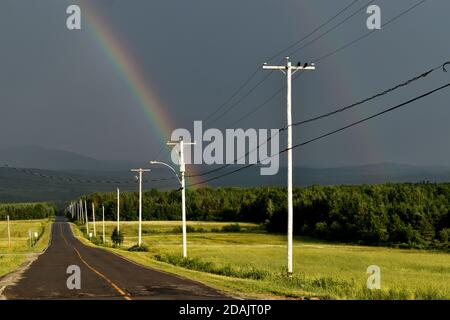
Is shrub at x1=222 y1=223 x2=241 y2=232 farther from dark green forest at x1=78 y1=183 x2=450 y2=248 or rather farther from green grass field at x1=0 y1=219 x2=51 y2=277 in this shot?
green grass field at x1=0 y1=219 x2=51 y2=277

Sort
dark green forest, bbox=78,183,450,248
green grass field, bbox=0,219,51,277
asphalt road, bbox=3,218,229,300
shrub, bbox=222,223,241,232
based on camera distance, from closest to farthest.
Answer: 1. asphalt road, bbox=3,218,229,300
2. green grass field, bbox=0,219,51,277
3. dark green forest, bbox=78,183,450,248
4. shrub, bbox=222,223,241,232

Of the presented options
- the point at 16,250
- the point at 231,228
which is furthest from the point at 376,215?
the point at 16,250

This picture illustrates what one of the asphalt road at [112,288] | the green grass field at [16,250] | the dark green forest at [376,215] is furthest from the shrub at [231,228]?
the asphalt road at [112,288]

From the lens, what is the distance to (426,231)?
5423 inches

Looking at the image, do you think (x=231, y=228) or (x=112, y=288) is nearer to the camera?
(x=112, y=288)

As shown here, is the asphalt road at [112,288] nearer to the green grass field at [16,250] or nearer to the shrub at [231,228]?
the green grass field at [16,250]

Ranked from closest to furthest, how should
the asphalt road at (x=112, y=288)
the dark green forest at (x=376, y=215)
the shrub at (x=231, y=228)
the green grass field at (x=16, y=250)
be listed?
1. the asphalt road at (x=112, y=288)
2. the green grass field at (x=16, y=250)
3. the dark green forest at (x=376, y=215)
4. the shrub at (x=231, y=228)

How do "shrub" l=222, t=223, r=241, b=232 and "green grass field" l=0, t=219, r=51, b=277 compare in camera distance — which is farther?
"shrub" l=222, t=223, r=241, b=232

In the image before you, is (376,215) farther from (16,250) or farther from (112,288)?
(112,288)

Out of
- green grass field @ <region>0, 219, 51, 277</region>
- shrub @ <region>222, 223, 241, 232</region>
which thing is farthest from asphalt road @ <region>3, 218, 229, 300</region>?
shrub @ <region>222, 223, 241, 232</region>

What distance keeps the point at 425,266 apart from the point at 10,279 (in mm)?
51818

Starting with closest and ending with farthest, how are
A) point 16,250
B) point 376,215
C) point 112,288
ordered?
point 112,288 → point 16,250 → point 376,215
